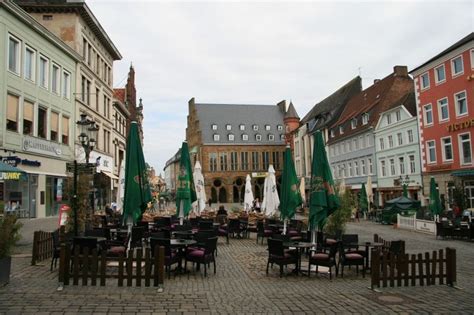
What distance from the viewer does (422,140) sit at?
34.4 meters

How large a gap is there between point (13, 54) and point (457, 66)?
98.3ft

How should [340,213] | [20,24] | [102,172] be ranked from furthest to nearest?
[102,172], [20,24], [340,213]

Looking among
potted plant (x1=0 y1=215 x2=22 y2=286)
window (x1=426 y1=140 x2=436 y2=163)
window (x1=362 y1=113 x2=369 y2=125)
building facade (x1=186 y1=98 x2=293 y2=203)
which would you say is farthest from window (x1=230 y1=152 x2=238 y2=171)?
potted plant (x1=0 y1=215 x2=22 y2=286)

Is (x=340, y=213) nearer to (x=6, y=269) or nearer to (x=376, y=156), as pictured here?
(x=6, y=269)

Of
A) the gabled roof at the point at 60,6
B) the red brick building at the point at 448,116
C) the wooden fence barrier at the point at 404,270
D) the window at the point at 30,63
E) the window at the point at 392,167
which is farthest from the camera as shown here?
the window at the point at 392,167

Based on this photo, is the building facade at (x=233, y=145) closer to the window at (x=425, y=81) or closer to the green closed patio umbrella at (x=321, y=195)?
the window at (x=425, y=81)

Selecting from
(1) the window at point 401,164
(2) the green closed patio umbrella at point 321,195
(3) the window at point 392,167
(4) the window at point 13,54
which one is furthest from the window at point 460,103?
(4) the window at point 13,54

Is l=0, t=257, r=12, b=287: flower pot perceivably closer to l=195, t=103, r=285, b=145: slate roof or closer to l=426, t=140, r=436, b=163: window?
l=426, t=140, r=436, b=163: window

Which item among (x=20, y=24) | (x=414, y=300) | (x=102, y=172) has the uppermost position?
(x=20, y=24)

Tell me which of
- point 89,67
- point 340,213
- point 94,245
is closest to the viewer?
point 94,245

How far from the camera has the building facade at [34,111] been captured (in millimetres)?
23562

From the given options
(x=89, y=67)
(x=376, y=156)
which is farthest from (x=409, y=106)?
(x=89, y=67)

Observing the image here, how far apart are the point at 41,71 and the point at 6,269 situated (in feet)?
73.3

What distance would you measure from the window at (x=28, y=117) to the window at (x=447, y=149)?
29.6m
